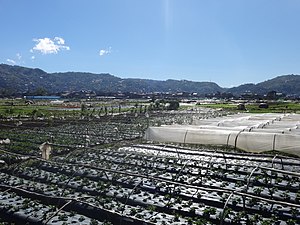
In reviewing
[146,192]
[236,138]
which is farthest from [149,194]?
[236,138]

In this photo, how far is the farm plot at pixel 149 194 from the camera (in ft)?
21.4

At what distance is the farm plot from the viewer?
257 inches

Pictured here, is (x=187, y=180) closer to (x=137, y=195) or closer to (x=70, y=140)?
(x=137, y=195)

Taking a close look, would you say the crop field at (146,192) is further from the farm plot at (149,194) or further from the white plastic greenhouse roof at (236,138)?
the white plastic greenhouse roof at (236,138)

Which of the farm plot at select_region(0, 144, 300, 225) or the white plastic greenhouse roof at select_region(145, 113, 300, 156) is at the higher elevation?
the white plastic greenhouse roof at select_region(145, 113, 300, 156)

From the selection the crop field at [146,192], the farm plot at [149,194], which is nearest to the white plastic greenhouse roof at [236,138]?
the crop field at [146,192]

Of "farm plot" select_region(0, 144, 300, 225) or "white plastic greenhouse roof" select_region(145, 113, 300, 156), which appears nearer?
"farm plot" select_region(0, 144, 300, 225)

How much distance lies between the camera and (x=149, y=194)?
26.7ft

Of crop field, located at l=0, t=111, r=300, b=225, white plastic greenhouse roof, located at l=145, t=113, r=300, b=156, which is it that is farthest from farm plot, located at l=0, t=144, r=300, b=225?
white plastic greenhouse roof, located at l=145, t=113, r=300, b=156

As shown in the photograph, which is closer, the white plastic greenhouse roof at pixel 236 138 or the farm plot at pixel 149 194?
the farm plot at pixel 149 194

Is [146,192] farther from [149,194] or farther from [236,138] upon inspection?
[236,138]

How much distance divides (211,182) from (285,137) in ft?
15.9

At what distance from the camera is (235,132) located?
13.9 m

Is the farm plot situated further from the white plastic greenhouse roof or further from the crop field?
the white plastic greenhouse roof
